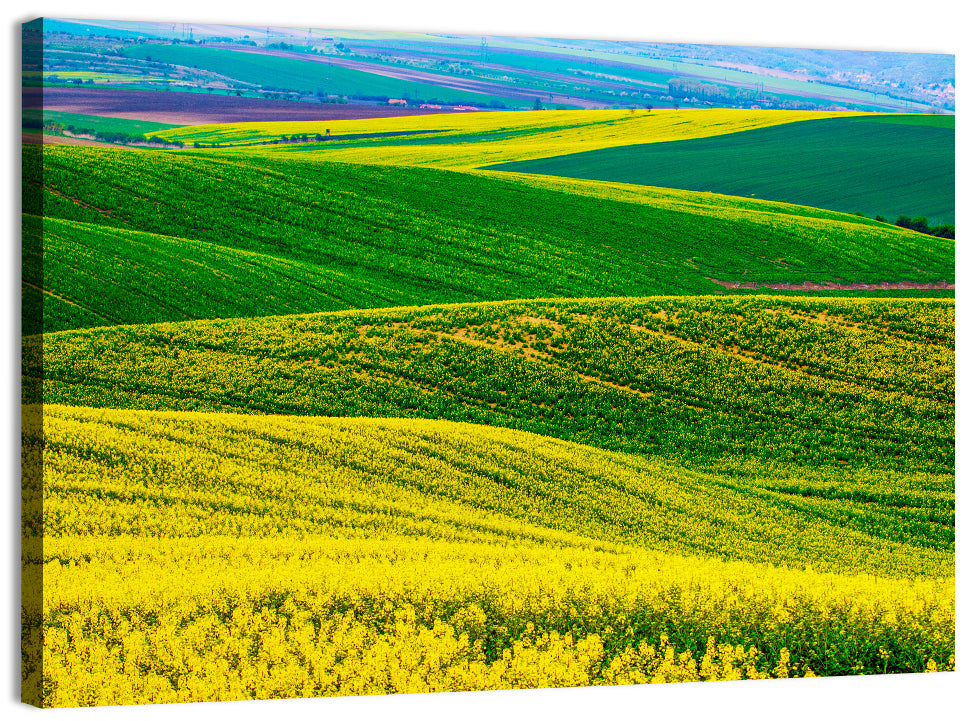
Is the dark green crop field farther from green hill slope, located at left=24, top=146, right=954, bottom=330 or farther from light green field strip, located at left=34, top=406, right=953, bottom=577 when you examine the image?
light green field strip, located at left=34, top=406, right=953, bottom=577

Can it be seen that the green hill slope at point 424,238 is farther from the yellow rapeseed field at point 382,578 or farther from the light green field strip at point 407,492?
the yellow rapeseed field at point 382,578

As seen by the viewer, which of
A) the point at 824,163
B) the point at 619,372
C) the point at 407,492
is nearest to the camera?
the point at 407,492

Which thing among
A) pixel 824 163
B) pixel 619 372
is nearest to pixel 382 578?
pixel 619 372

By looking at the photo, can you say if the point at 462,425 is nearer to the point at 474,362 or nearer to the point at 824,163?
the point at 474,362

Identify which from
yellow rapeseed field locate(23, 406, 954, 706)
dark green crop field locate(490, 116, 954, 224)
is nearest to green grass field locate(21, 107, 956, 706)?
yellow rapeseed field locate(23, 406, 954, 706)

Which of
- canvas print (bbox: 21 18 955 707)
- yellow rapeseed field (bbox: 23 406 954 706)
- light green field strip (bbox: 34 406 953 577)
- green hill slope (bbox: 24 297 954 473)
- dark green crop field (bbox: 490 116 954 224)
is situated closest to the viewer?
yellow rapeseed field (bbox: 23 406 954 706)

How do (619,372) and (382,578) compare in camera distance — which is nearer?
(382,578)

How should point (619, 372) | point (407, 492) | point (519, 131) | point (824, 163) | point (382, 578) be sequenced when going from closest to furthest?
point (382, 578), point (407, 492), point (619, 372), point (519, 131), point (824, 163)
